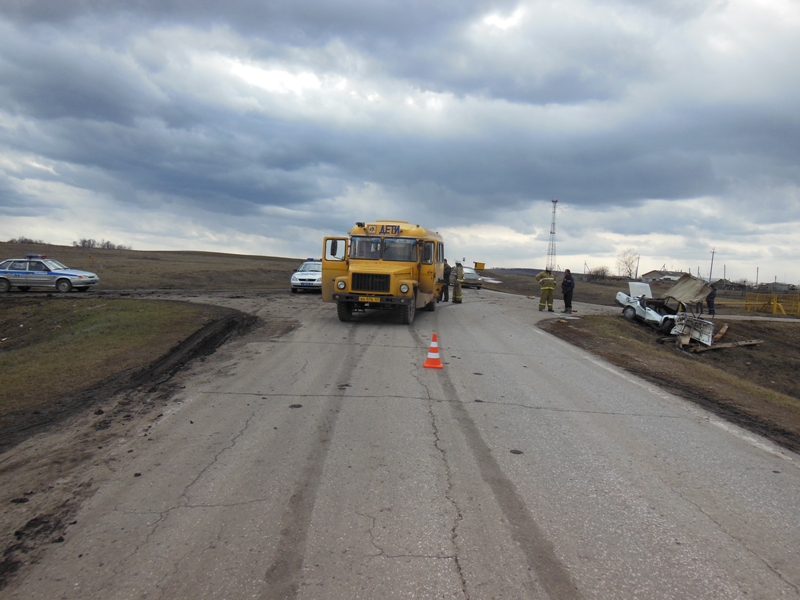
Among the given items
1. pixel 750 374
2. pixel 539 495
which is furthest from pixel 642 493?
pixel 750 374

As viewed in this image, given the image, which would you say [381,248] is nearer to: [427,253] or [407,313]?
[427,253]

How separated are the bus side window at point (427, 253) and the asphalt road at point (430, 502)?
8.58m

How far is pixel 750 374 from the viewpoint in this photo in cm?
1764

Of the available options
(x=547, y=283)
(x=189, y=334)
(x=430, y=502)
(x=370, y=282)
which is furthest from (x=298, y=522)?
(x=547, y=283)

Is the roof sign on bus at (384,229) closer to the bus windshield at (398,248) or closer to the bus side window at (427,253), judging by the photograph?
the bus windshield at (398,248)

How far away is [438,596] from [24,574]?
7.93ft

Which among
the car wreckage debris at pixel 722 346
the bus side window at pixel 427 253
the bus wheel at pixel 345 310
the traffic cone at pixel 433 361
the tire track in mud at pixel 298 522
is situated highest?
the bus side window at pixel 427 253

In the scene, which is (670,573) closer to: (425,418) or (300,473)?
(300,473)

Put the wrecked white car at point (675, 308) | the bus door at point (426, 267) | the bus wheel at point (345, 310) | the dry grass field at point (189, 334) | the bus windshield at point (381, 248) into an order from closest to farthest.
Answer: the dry grass field at point (189, 334) < the bus wheel at point (345, 310) < the bus windshield at point (381, 248) < the bus door at point (426, 267) < the wrecked white car at point (675, 308)

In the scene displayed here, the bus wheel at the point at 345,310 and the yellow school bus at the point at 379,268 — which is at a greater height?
the yellow school bus at the point at 379,268

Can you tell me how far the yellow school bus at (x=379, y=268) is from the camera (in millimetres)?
14758

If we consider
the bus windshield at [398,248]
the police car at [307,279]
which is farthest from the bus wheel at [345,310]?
the police car at [307,279]

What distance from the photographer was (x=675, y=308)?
21000mm

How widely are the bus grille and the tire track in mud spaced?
8227 millimetres
